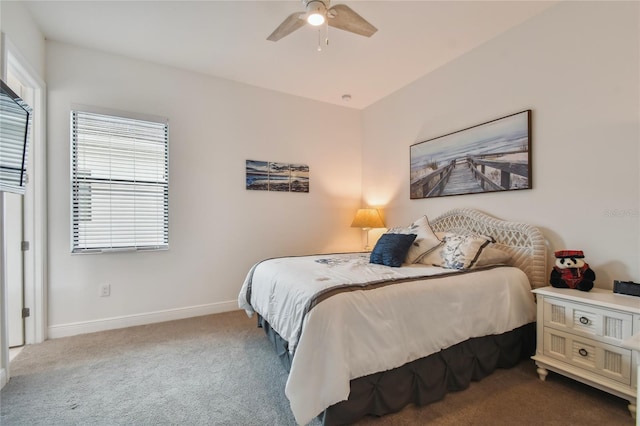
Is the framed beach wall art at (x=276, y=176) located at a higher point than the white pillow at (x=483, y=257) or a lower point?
higher

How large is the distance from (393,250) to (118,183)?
113 inches

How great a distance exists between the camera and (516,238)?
8.31 ft

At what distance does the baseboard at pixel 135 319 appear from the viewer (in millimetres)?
2775

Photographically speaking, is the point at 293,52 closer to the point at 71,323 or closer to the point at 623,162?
the point at 623,162

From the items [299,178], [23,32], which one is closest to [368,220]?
[299,178]

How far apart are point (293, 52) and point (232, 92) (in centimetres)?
104

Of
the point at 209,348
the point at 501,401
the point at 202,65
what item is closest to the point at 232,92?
the point at 202,65

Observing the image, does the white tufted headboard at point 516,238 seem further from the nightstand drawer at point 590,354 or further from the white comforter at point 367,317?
the nightstand drawer at point 590,354

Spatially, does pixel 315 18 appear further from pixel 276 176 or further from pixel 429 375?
pixel 429 375

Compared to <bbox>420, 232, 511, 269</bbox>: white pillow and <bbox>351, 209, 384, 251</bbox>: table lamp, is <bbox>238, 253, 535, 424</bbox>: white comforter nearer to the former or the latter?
<bbox>420, 232, 511, 269</bbox>: white pillow

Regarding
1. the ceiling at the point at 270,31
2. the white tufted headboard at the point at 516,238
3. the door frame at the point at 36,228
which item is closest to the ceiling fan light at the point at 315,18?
the ceiling at the point at 270,31

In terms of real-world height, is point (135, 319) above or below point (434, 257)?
below

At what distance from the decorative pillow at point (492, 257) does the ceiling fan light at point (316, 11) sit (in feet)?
7.02

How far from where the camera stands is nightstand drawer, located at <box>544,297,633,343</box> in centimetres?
167
